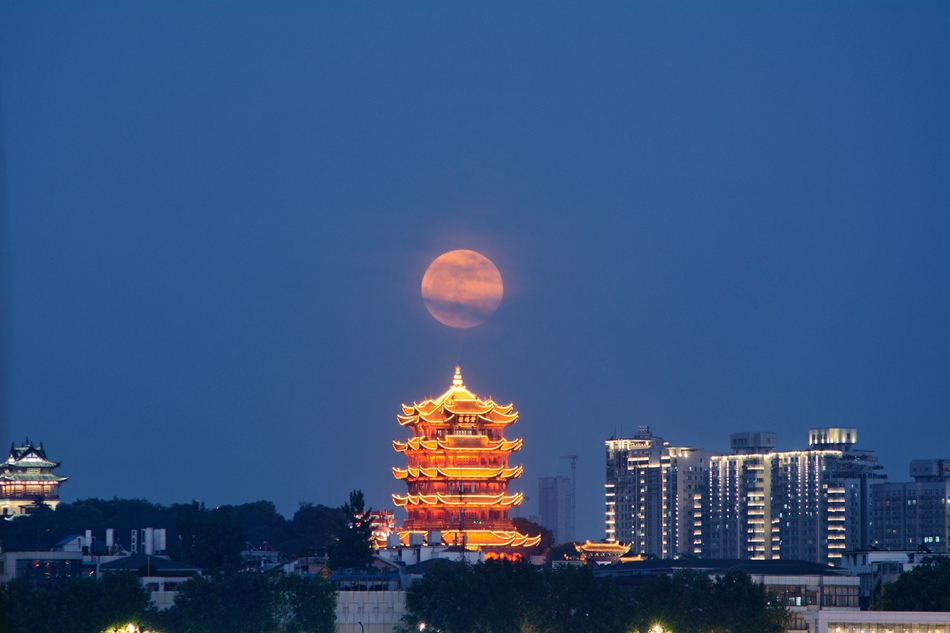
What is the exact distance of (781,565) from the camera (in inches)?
3846

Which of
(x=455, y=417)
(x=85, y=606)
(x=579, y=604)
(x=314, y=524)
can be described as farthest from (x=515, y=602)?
(x=314, y=524)

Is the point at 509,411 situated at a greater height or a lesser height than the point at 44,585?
greater

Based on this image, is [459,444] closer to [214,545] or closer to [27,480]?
[214,545]

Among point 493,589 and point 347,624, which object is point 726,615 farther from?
point 347,624

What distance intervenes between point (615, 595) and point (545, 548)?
62.9 meters

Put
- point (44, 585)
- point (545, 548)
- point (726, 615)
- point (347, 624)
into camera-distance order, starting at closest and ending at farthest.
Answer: point (726, 615)
point (347, 624)
point (44, 585)
point (545, 548)

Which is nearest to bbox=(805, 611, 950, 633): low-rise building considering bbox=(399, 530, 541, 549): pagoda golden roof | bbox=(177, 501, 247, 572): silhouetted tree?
bbox=(177, 501, 247, 572): silhouetted tree

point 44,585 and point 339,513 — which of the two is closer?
point 44,585

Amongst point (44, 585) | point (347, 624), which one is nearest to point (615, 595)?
point (347, 624)

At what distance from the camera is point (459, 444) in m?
124

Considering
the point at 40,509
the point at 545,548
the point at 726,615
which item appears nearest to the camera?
the point at 726,615

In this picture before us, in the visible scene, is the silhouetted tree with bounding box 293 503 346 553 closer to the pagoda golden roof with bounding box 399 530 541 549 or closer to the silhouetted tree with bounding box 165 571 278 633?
the pagoda golden roof with bounding box 399 530 541 549

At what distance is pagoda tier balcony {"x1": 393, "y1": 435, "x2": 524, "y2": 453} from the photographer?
406 ft

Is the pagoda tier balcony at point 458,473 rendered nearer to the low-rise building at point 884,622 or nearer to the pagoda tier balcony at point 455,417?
the pagoda tier balcony at point 455,417
